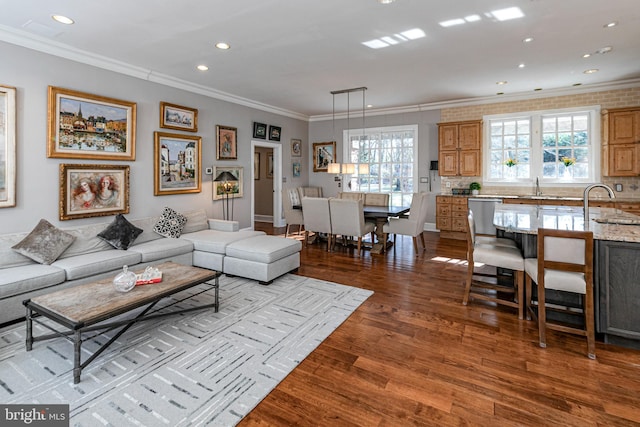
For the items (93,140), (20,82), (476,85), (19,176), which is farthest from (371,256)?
(20,82)

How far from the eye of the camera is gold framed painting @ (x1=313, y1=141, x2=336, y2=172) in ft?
27.8

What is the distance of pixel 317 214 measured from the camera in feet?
18.4

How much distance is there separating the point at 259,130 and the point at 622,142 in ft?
21.5

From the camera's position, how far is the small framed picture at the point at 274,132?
738 cm

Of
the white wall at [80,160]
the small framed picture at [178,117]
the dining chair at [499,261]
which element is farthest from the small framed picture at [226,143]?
the dining chair at [499,261]

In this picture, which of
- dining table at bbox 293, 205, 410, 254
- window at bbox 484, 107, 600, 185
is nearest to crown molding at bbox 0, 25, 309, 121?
dining table at bbox 293, 205, 410, 254

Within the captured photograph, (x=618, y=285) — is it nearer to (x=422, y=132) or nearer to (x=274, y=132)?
(x=422, y=132)

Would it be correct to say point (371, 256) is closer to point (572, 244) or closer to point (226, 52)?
point (572, 244)

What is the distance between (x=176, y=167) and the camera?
17.4 feet

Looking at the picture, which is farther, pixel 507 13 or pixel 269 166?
pixel 269 166

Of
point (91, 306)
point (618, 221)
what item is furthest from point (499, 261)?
point (91, 306)

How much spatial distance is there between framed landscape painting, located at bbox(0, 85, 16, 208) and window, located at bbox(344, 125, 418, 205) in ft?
20.6

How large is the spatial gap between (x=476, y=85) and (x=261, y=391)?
5.85 meters

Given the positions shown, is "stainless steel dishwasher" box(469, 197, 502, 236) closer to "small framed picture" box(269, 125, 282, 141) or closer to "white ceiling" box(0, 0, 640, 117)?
"white ceiling" box(0, 0, 640, 117)
